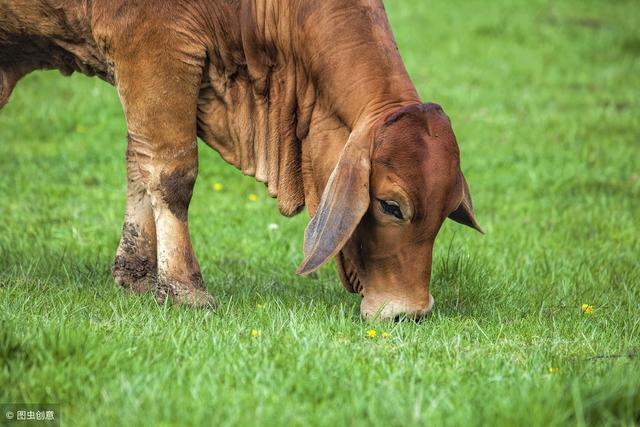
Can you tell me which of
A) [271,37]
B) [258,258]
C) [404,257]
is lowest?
[258,258]

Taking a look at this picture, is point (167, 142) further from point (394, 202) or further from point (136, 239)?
point (394, 202)

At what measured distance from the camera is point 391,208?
483 cm

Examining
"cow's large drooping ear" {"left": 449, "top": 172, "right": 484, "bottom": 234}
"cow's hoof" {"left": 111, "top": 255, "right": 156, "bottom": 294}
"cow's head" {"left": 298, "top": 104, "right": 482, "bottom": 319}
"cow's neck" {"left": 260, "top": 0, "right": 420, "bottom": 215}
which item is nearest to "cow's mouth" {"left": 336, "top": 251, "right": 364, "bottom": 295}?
"cow's head" {"left": 298, "top": 104, "right": 482, "bottom": 319}

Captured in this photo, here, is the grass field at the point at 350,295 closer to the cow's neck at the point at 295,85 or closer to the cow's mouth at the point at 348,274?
the cow's mouth at the point at 348,274

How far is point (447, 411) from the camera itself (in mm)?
3574

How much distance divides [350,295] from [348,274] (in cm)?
63

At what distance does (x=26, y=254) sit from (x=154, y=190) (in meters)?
1.46

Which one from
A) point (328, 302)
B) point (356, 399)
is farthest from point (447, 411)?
point (328, 302)

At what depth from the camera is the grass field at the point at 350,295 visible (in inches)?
144

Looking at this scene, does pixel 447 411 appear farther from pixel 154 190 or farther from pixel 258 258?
pixel 258 258

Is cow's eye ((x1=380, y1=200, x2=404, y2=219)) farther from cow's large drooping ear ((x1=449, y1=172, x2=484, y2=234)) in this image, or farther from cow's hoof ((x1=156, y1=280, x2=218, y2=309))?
cow's hoof ((x1=156, y1=280, x2=218, y2=309))

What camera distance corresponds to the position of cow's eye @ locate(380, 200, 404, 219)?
190 inches

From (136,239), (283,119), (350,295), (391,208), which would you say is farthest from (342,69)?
(136,239)

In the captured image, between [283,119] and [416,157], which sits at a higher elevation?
[283,119]
